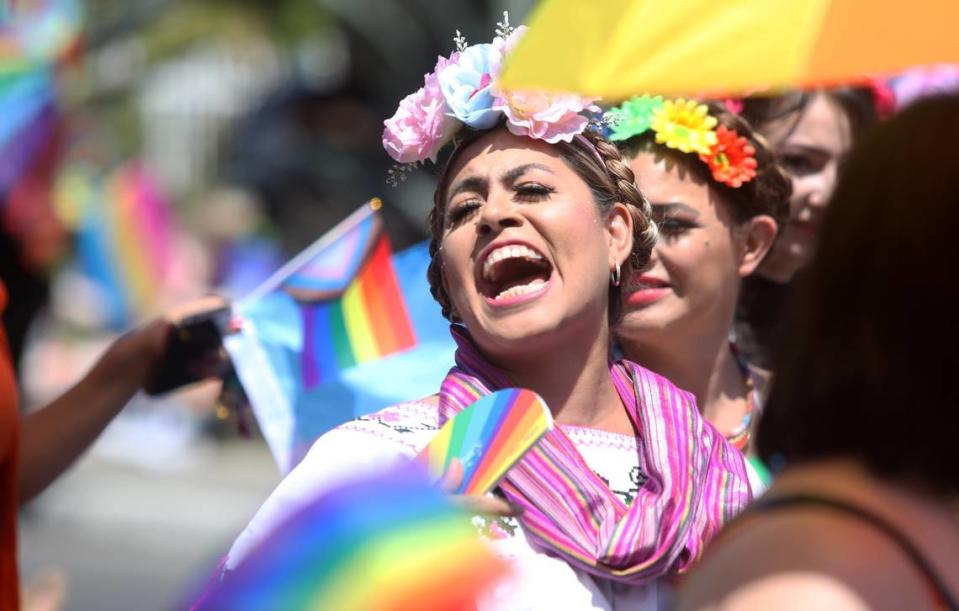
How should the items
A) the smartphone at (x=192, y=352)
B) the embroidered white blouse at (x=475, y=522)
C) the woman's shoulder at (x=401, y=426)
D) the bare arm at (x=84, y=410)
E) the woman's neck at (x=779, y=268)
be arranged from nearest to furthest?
the embroidered white blouse at (x=475, y=522) → the woman's shoulder at (x=401, y=426) → the bare arm at (x=84, y=410) → the smartphone at (x=192, y=352) → the woman's neck at (x=779, y=268)

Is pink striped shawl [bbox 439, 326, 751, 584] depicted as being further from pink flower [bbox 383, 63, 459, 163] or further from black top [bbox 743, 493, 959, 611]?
black top [bbox 743, 493, 959, 611]

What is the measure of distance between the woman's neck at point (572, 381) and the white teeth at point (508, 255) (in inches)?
6.6

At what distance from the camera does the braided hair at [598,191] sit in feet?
10.3

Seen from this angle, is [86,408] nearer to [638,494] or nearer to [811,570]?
[638,494]

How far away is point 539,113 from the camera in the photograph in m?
3.06

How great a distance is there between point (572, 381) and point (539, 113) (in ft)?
1.64

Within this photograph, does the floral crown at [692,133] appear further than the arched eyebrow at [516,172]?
Yes

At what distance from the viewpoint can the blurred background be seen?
5520 mm

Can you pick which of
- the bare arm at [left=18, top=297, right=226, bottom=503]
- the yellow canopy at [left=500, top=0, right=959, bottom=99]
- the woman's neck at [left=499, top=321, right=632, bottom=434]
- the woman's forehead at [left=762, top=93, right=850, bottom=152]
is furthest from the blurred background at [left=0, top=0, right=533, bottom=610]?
the woman's forehead at [left=762, top=93, right=850, bottom=152]

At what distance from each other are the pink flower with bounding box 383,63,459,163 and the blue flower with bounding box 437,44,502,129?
0.07ft

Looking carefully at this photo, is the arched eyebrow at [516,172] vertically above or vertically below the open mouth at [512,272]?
above

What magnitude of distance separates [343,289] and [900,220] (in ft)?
8.01

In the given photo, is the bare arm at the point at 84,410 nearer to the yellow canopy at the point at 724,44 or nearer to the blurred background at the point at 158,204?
the blurred background at the point at 158,204

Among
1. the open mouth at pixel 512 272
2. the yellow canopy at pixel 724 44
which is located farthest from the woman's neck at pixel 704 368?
the yellow canopy at pixel 724 44
